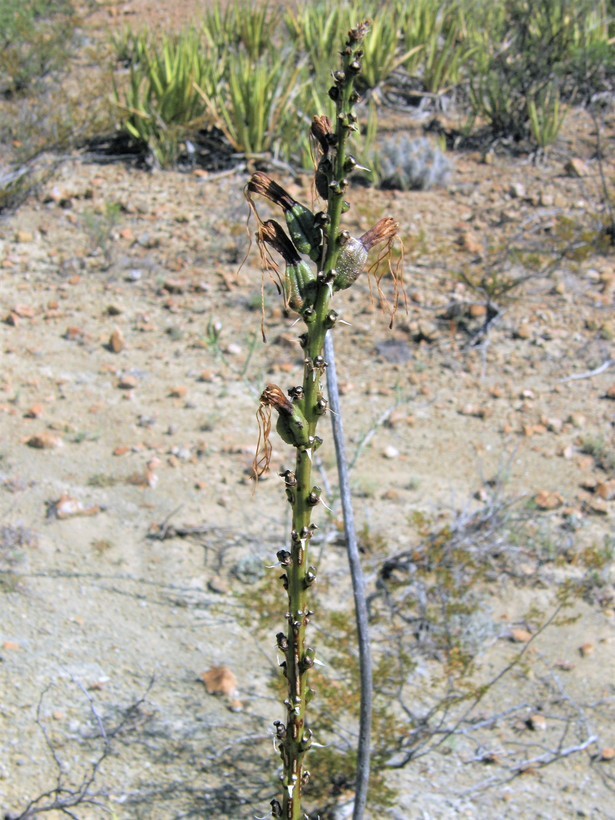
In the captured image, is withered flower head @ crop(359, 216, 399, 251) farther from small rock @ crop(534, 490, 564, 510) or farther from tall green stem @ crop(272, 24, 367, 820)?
small rock @ crop(534, 490, 564, 510)

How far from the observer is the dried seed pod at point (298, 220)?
172 cm

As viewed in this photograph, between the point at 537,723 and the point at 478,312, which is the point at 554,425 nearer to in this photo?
the point at 478,312

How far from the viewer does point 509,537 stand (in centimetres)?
482

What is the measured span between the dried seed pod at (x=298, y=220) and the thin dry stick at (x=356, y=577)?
0.74m

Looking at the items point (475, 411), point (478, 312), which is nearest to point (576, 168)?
point (478, 312)

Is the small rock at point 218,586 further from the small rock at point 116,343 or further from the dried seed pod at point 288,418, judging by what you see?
the dried seed pod at point 288,418

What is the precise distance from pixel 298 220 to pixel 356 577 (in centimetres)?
129

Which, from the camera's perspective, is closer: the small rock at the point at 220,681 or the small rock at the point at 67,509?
the small rock at the point at 220,681

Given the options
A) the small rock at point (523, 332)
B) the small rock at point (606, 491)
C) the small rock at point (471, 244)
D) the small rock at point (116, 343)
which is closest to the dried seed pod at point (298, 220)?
the small rock at point (606, 491)

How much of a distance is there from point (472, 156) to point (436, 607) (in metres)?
5.77

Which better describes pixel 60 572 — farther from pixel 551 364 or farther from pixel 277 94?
pixel 277 94

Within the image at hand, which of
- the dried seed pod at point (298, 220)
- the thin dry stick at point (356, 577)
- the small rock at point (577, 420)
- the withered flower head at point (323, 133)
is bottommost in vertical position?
the small rock at point (577, 420)

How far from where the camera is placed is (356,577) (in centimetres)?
274

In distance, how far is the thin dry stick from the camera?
254 cm
